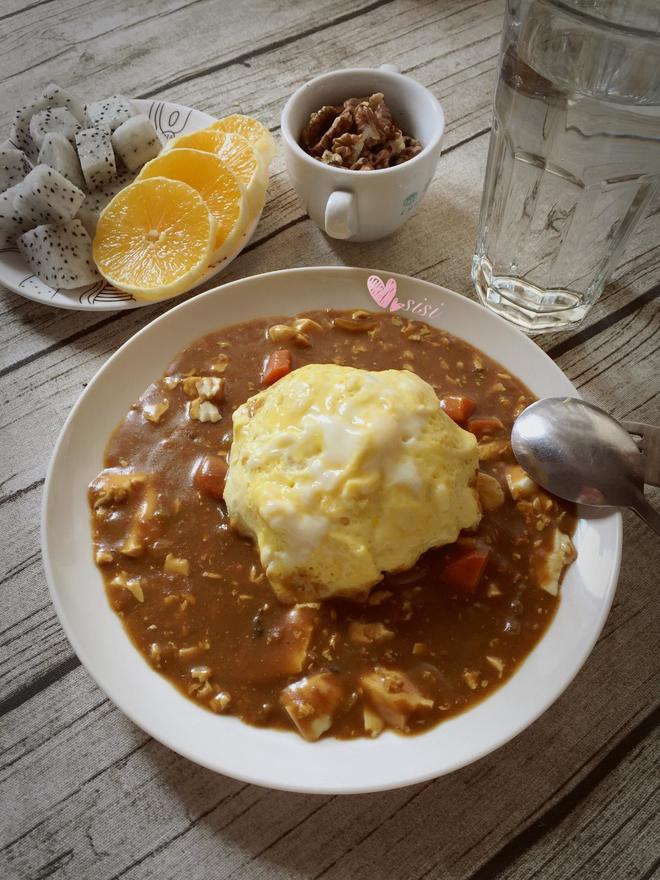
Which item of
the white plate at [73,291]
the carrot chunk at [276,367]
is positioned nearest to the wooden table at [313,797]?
the white plate at [73,291]

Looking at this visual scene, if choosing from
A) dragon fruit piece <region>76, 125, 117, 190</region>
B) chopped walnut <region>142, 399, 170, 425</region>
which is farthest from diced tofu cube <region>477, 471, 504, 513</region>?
dragon fruit piece <region>76, 125, 117, 190</region>

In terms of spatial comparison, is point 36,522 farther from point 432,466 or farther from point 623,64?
point 623,64

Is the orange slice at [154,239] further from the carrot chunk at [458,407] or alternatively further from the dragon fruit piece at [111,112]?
the carrot chunk at [458,407]

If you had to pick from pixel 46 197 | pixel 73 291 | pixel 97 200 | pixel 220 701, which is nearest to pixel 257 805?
pixel 220 701

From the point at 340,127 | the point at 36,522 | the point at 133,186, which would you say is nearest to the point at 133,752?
the point at 36,522

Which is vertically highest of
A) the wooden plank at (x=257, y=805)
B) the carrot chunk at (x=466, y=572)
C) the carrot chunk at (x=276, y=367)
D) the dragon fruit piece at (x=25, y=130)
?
the dragon fruit piece at (x=25, y=130)

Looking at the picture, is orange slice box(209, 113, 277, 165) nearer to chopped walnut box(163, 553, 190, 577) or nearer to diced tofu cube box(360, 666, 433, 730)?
chopped walnut box(163, 553, 190, 577)
